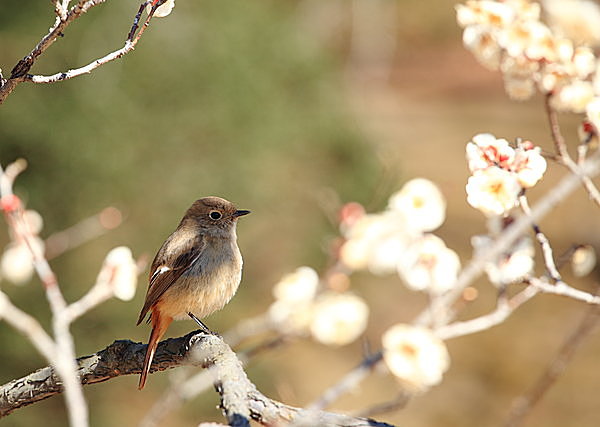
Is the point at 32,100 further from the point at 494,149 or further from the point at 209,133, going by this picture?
the point at 494,149

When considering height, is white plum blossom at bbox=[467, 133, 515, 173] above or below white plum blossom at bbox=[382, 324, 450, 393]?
above

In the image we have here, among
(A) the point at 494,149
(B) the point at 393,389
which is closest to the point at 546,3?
(A) the point at 494,149

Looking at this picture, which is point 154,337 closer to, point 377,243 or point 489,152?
point 377,243

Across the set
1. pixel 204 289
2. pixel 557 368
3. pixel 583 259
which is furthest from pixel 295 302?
pixel 204 289

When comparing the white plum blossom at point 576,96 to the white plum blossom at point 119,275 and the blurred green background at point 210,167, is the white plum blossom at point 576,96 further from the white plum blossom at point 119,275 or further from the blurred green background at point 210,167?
the blurred green background at point 210,167

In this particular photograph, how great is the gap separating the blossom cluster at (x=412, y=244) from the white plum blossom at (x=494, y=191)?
0.05 metres

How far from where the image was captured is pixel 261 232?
5.30m

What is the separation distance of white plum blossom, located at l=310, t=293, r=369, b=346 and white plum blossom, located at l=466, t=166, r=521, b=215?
0.20m

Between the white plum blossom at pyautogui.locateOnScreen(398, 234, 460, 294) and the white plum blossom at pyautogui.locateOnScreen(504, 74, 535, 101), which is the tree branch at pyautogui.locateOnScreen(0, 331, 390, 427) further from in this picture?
the white plum blossom at pyautogui.locateOnScreen(504, 74, 535, 101)

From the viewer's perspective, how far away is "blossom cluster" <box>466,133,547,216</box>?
3.41 feet

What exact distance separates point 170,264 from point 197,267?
0.07m

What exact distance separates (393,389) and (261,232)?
2070mm

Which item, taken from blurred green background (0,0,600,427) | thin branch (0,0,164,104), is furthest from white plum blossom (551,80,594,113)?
blurred green background (0,0,600,427)

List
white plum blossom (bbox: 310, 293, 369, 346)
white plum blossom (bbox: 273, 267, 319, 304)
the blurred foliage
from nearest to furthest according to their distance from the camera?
white plum blossom (bbox: 310, 293, 369, 346), white plum blossom (bbox: 273, 267, 319, 304), the blurred foliage
